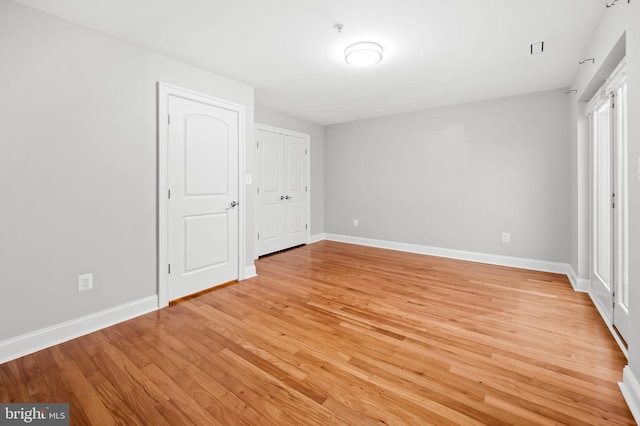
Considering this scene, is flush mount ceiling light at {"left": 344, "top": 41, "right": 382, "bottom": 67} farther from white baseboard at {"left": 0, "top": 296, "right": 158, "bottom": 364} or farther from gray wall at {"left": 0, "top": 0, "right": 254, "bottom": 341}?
white baseboard at {"left": 0, "top": 296, "right": 158, "bottom": 364}

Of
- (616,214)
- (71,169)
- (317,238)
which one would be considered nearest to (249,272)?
(71,169)

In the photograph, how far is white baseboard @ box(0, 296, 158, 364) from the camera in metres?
1.98

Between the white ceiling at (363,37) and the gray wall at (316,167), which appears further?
the gray wall at (316,167)

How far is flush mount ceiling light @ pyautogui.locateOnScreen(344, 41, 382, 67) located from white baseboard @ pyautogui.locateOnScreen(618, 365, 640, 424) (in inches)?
114

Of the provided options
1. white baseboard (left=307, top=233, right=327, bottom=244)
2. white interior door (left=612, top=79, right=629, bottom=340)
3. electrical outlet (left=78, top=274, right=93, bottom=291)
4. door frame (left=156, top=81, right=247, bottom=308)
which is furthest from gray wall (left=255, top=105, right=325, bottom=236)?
white interior door (left=612, top=79, right=629, bottom=340)

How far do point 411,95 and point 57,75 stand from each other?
3.94 meters

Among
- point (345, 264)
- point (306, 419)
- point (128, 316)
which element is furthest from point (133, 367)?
point (345, 264)

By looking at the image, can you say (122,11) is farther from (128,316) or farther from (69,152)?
(128,316)

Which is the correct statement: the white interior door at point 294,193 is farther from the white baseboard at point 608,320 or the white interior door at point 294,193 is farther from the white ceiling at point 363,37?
the white baseboard at point 608,320

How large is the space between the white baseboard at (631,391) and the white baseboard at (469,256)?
263 centimetres

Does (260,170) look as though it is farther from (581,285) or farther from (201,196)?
(581,285)

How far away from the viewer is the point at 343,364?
1882mm

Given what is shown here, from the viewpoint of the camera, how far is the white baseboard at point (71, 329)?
77.9 inches

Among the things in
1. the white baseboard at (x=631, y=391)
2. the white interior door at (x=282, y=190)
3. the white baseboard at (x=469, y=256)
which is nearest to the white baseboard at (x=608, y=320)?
the white baseboard at (x=631, y=391)
